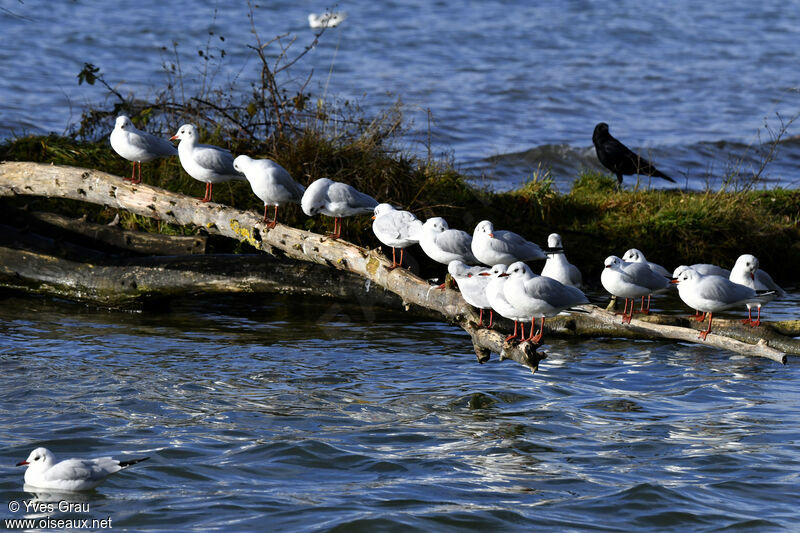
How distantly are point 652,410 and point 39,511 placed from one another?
14.4ft

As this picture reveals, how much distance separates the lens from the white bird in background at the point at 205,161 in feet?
31.3

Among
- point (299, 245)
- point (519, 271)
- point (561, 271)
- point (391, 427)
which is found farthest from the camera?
point (561, 271)

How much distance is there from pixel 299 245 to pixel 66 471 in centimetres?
382

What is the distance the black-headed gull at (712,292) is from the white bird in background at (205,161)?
4.28 m

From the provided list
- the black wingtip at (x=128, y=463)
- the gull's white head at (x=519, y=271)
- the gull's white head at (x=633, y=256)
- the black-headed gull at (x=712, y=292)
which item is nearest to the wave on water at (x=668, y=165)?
the gull's white head at (x=633, y=256)

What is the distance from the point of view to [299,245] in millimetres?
8938

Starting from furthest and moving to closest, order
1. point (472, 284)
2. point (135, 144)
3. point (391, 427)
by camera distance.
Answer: point (135, 144), point (472, 284), point (391, 427)

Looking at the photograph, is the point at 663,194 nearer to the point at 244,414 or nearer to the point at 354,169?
the point at 354,169

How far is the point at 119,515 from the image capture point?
17.8 feet

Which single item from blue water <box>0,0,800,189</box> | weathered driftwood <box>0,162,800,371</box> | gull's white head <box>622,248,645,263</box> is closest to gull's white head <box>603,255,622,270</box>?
gull's white head <box>622,248,645,263</box>

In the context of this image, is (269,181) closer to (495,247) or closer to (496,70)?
(495,247)

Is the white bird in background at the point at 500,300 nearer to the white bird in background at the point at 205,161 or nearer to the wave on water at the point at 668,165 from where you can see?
the white bird in background at the point at 205,161

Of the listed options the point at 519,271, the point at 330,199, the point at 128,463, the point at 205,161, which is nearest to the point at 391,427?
the point at 519,271

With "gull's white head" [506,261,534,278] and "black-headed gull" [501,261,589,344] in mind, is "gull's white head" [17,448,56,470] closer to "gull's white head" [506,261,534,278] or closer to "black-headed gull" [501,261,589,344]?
"black-headed gull" [501,261,589,344]
